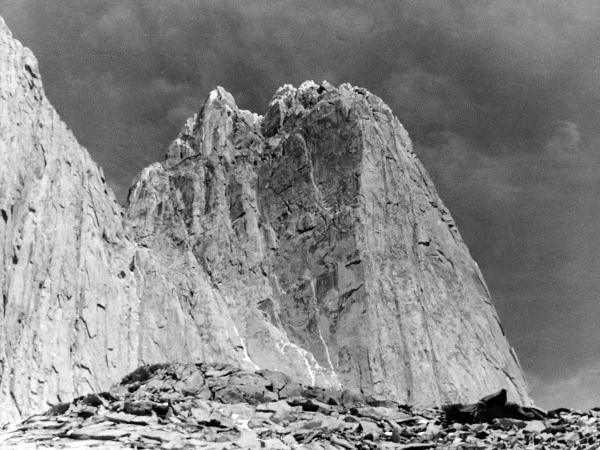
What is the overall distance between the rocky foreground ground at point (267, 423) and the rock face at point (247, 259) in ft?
53.4

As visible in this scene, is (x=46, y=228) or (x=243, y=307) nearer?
(x=46, y=228)

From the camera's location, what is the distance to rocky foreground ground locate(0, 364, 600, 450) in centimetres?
3334

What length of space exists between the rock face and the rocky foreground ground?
1629cm

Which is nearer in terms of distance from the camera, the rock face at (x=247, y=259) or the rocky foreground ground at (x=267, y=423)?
the rocky foreground ground at (x=267, y=423)

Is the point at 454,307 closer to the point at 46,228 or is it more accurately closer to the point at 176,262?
the point at 176,262

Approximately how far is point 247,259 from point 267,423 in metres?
49.5

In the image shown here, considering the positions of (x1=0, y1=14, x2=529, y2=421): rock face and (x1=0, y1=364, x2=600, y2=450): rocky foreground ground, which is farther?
(x1=0, y1=14, x2=529, y2=421): rock face

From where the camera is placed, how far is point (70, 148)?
72.8 m

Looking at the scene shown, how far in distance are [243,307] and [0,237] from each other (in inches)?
1093

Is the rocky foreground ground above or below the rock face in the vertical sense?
below

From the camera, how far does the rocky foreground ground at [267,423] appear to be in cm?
3334

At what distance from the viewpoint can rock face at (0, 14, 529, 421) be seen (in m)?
61.9

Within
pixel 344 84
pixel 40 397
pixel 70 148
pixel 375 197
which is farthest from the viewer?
pixel 344 84

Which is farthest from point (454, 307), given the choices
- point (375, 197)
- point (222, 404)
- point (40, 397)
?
point (222, 404)
